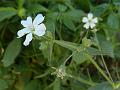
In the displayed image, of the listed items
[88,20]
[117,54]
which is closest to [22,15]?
[88,20]

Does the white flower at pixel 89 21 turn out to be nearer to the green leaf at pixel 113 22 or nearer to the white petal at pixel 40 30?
the green leaf at pixel 113 22

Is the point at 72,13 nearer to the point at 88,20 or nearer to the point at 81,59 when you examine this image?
the point at 88,20

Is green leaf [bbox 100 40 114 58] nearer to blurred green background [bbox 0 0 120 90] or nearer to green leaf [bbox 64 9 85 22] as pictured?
blurred green background [bbox 0 0 120 90]

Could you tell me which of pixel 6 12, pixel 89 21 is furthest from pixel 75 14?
pixel 6 12

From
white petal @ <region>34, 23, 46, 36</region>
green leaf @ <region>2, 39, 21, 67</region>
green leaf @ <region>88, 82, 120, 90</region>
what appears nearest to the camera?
white petal @ <region>34, 23, 46, 36</region>

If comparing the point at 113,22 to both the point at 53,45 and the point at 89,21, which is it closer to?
the point at 89,21

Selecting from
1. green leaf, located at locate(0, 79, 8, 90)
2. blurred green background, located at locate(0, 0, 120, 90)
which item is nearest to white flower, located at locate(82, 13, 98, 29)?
blurred green background, located at locate(0, 0, 120, 90)

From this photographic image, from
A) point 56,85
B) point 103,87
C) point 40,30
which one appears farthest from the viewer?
point 56,85
